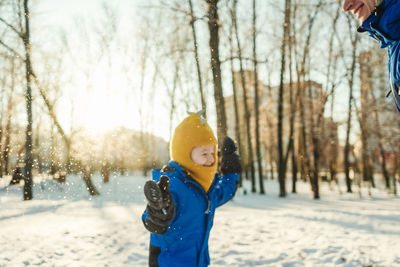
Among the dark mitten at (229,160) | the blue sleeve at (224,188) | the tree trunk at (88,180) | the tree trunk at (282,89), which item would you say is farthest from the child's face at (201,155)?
the tree trunk at (88,180)

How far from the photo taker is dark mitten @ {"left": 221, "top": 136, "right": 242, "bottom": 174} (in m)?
2.52

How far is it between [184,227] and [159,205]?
407 mm

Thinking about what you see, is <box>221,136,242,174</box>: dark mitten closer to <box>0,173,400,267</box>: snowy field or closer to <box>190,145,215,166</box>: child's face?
<box>190,145,215,166</box>: child's face

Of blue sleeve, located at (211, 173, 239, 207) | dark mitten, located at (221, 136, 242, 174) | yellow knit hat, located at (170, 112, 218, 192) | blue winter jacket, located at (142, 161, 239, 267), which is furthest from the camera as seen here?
dark mitten, located at (221, 136, 242, 174)

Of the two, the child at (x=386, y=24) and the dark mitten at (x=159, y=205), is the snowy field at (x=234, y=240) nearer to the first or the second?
the dark mitten at (x=159, y=205)

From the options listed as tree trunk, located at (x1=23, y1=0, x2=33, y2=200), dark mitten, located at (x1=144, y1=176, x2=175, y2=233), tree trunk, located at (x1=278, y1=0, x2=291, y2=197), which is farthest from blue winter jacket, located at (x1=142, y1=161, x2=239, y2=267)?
tree trunk, located at (x1=278, y1=0, x2=291, y2=197)

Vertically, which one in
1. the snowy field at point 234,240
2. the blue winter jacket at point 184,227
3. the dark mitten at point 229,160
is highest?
the dark mitten at point 229,160

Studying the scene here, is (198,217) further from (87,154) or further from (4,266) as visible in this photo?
(87,154)

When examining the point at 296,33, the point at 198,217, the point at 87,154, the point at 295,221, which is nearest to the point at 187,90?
the point at 296,33

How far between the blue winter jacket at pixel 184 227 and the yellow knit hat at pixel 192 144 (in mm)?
64

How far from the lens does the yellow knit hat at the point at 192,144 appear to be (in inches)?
83.2

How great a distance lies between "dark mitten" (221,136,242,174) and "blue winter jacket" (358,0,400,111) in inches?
59.3

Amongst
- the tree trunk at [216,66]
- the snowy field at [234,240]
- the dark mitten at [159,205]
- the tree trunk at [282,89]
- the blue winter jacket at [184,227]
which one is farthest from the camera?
the tree trunk at [282,89]

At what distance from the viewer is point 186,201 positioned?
1956 mm
